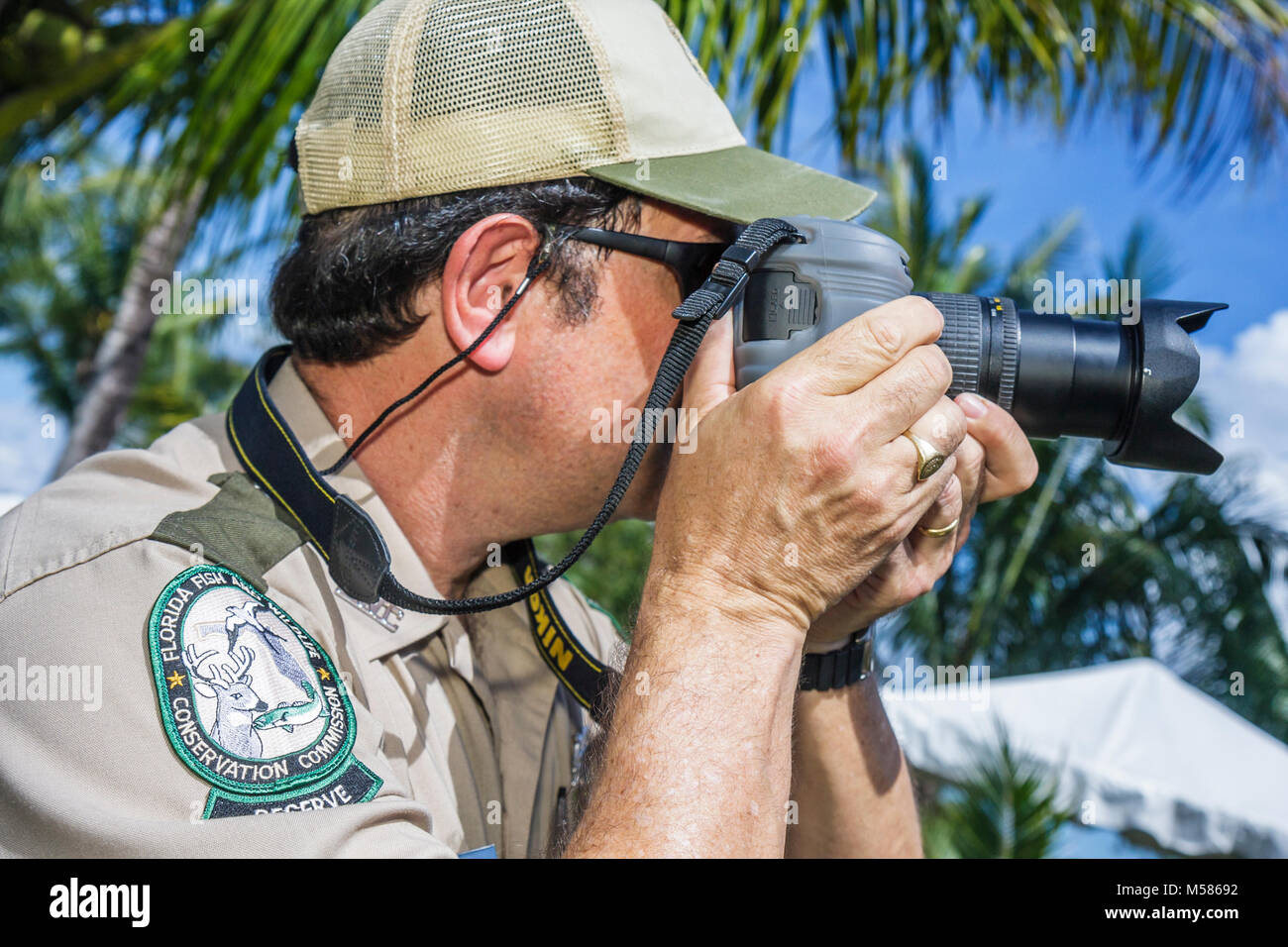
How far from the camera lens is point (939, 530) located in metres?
1.35

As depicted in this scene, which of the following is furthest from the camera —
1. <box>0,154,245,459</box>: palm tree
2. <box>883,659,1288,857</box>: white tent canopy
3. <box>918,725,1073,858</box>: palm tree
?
<box>0,154,245,459</box>: palm tree

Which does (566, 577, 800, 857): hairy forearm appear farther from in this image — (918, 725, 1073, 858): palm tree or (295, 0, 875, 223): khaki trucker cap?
(918, 725, 1073, 858): palm tree

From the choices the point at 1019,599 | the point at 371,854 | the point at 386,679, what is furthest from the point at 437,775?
the point at 1019,599

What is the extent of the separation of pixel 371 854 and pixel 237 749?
0.15 m

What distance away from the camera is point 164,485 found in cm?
126

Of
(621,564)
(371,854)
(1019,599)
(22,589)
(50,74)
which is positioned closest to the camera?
(371,854)

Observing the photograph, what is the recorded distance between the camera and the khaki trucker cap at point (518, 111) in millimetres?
1341

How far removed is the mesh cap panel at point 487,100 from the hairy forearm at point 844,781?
82cm

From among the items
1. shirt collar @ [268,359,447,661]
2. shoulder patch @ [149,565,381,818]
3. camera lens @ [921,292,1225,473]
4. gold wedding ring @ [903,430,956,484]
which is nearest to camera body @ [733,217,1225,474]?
camera lens @ [921,292,1225,473]

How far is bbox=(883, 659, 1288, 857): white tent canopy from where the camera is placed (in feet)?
19.1

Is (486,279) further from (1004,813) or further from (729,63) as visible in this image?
(1004,813)

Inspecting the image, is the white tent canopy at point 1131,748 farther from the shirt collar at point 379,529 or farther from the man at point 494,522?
the shirt collar at point 379,529

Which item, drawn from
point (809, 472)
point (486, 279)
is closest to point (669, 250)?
point (486, 279)

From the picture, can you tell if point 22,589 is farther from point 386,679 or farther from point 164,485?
point 386,679
